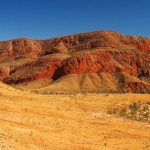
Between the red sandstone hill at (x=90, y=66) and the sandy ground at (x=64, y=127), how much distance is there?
74891 millimetres

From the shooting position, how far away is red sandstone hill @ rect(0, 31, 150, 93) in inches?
4688

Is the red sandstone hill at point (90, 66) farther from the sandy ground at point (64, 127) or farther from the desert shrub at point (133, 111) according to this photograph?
the sandy ground at point (64, 127)

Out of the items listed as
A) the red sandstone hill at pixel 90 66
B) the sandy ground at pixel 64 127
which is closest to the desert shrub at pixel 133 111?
the sandy ground at pixel 64 127

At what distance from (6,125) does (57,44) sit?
124832 mm

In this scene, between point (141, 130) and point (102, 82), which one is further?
point (102, 82)

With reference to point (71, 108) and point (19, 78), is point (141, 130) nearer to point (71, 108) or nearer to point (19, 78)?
point (71, 108)

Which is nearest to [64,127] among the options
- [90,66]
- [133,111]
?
[133,111]

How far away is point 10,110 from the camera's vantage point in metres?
31.2

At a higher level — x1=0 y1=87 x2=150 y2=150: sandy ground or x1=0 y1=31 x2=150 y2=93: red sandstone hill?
x1=0 y1=31 x2=150 y2=93: red sandstone hill

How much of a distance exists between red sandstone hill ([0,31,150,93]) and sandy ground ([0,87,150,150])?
7489 cm

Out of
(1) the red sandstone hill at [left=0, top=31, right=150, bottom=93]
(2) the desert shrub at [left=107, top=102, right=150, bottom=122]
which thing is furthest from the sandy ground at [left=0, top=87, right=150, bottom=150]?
(1) the red sandstone hill at [left=0, top=31, right=150, bottom=93]

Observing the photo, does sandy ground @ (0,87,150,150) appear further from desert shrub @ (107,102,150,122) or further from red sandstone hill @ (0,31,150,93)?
red sandstone hill @ (0,31,150,93)

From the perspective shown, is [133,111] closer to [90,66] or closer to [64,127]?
[64,127]

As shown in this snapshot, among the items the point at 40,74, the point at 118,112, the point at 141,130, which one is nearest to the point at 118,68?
the point at 40,74
